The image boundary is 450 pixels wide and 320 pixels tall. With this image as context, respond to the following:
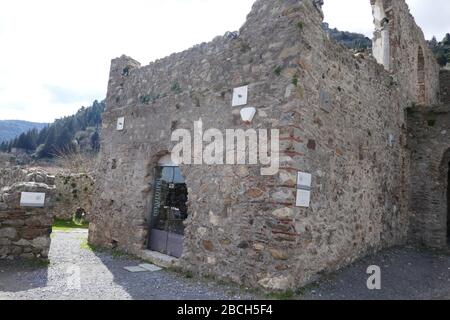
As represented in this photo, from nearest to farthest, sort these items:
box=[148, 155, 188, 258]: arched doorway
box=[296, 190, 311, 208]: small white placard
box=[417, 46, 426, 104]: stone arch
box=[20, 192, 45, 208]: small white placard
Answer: box=[296, 190, 311, 208]: small white placard < box=[20, 192, 45, 208]: small white placard < box=[148, 155, 188, 258]: arched doorway < box=[417, 46, 426, 104]: stone arch

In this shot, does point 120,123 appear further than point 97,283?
Yes

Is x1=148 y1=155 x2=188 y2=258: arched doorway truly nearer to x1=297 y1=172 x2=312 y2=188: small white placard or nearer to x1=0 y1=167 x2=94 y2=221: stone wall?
x1=297 y1=172 x2=312 y2=188: small white placard

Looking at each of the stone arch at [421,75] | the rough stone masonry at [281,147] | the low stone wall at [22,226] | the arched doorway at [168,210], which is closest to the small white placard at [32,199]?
the low stone wall at [22,226]

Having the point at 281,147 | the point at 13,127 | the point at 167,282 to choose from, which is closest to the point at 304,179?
the point at 281,147

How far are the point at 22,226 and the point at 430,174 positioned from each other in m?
8.91

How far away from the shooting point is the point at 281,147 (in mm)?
4906

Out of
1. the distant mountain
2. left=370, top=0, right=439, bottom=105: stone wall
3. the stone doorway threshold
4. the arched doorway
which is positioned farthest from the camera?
the distant mountain

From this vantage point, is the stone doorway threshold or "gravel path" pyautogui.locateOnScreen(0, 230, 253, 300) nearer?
"gravel path" pyautogui.locateOnScreen(0, 230, 253, 300)

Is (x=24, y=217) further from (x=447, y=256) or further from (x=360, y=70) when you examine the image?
(x=447, y=256)

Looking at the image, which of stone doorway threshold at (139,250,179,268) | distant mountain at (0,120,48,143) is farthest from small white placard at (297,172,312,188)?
distant mountain at (0,120,48,143)

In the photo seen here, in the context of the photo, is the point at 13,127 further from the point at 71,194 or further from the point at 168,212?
the point at 168,212

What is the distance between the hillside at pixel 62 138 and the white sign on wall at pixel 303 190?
46722 millimetres

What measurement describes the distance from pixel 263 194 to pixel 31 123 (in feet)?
408

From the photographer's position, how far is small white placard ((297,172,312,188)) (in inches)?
190
